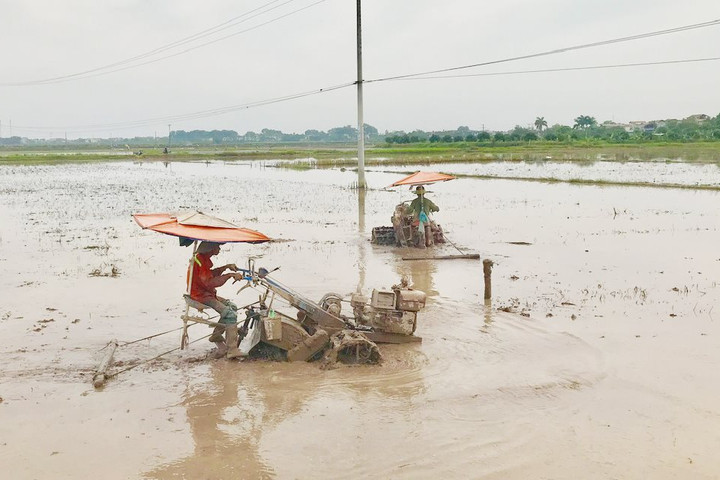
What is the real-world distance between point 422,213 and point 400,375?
27.4 feet

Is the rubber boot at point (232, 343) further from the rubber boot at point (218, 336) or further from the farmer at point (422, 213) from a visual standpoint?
the farmer at point (422, 213)

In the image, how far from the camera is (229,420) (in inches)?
263

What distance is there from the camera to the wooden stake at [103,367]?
7.45m

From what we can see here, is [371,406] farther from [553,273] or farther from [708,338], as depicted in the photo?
[553,273]

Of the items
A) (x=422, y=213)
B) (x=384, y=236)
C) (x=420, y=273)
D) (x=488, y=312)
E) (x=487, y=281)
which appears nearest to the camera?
(x=488, y=312)

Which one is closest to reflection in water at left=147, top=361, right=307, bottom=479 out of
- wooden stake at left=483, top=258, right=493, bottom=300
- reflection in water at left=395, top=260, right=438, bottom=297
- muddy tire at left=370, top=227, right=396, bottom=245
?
wooden stake at left=483, top=258, right=493, bottom=300

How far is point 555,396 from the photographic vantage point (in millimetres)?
7234

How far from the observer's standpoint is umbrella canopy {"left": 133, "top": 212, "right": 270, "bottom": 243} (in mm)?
7426

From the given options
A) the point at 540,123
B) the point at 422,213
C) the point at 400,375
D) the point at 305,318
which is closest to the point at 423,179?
the point at 422,213

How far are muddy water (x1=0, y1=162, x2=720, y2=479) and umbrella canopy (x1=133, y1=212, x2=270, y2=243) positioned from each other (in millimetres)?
1682

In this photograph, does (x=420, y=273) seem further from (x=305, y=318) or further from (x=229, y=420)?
(x=229, y=420)

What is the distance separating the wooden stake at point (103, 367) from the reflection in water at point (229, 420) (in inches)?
39.6

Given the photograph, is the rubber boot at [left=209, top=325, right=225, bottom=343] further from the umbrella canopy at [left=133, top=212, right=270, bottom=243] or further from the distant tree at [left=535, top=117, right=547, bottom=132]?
the distant tree at [left=535, top=117, right=547, bottom=132]

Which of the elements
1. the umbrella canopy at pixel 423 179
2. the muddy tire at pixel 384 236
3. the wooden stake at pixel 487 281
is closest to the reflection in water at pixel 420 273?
the wooden stake at pixel 487 281
